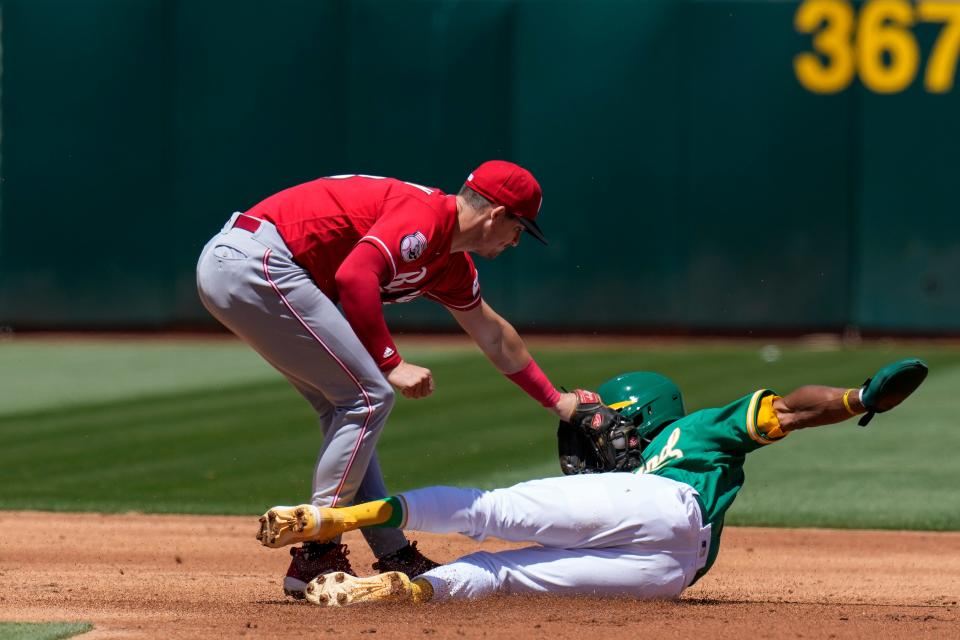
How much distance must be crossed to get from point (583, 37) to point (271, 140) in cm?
326

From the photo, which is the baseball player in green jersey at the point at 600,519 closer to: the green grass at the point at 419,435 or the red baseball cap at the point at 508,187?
the red baseball cap at the point at 508,187

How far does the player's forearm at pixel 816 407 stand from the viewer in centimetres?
513

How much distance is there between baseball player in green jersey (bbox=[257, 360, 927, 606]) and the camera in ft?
17.1

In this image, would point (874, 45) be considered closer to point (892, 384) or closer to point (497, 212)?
point (497, 212)

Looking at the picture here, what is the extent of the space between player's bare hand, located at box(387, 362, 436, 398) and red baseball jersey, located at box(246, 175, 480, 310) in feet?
1.00

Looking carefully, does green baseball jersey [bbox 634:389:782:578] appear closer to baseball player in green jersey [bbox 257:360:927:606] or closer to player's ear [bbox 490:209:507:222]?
baseball player in green jersey [bbox 257:360:927:606]

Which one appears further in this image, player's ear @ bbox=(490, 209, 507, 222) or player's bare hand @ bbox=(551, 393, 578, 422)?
player's bare hand @ bbox=(551, 393, 578, 422)

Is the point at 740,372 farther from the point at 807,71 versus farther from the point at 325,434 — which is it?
the point at 325,434

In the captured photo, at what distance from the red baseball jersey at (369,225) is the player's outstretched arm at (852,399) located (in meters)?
1.29

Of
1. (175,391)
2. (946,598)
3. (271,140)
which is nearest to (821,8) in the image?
(271,140)

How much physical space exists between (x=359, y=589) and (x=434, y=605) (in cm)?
25

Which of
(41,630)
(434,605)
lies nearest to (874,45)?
(434,605)

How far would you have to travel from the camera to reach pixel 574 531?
5328mm

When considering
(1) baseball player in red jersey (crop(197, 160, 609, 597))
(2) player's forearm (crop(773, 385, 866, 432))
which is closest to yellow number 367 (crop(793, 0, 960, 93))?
(1) baseball player in red jersey (crop(197, 160, 609, 597))
